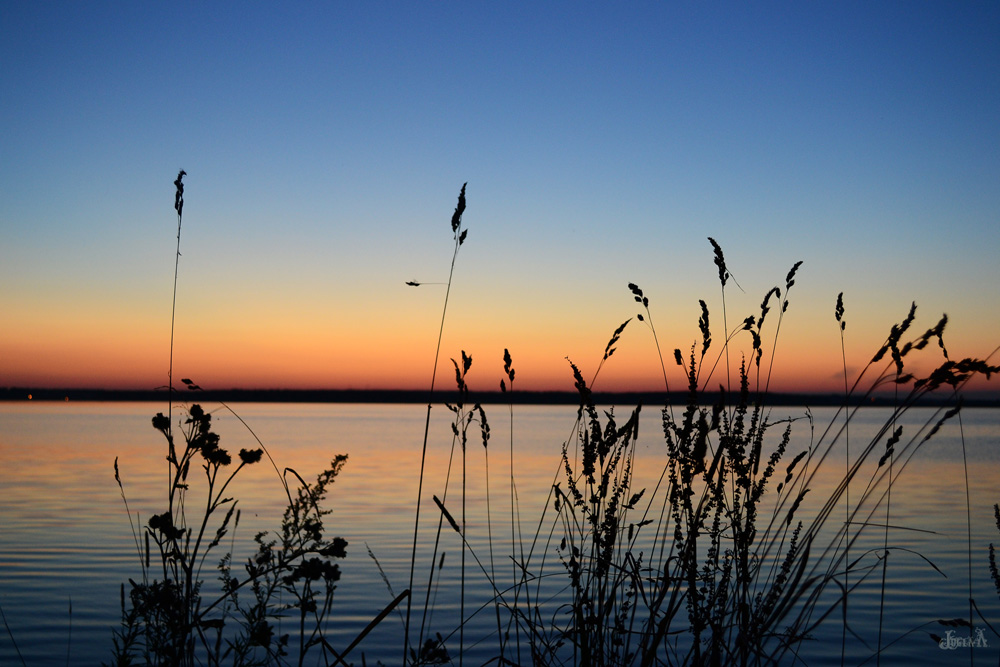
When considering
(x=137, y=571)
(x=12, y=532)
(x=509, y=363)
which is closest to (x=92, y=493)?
(x=12, y=532)

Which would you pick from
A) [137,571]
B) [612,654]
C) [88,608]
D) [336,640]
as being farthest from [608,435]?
[137,571]

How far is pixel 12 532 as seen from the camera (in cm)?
1079

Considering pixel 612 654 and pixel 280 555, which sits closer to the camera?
pixel 280 555

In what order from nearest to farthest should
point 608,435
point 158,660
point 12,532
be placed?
point 158,660 < point 608,435 < point 12,532

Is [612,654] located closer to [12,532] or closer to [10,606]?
[10,606]

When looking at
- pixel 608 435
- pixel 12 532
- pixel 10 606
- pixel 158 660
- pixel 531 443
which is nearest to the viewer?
pixel 158 660

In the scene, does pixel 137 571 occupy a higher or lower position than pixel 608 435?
lower

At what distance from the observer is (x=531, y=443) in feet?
110

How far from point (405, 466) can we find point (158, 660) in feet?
65.1

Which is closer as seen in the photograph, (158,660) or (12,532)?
(158,660)

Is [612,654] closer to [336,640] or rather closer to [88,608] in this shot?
[336,640]

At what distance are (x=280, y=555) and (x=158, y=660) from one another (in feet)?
1.49

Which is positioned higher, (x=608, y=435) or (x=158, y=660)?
(x=608, y=435)

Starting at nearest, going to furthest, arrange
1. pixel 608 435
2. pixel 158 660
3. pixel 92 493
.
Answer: pixel 158 660 → pixel 608 435 → pixel 92 493
